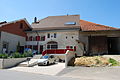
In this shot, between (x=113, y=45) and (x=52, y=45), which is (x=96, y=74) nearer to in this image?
(x=113, y=45)

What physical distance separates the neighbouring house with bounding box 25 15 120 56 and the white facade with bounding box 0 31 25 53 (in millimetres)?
1788

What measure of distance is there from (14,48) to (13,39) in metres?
1.83

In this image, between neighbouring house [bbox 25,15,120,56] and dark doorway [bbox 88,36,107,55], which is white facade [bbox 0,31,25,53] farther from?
dark doorway [bbox 88,36,107,55]

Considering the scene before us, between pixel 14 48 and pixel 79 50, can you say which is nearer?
pixel 79 50

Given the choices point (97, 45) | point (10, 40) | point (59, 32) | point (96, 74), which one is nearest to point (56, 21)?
point (59, 32)

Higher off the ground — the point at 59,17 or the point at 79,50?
the point at 59,17

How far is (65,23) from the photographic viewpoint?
1120 inches

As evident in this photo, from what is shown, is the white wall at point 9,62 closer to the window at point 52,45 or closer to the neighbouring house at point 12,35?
the neighbouring house at point 12,35

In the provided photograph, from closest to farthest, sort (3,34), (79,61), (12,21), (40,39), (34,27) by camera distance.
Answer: (79,61) → (3,34) → (12,21) → (40,39) → (34,27)

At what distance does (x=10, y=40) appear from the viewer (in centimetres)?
2469

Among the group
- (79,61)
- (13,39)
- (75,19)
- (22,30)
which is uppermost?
(75,19)

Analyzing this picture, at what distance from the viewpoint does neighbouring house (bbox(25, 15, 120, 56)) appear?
23.2 meters

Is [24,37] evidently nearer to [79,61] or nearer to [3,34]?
[3,34]

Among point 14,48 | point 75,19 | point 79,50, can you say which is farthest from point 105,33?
point 14,48
